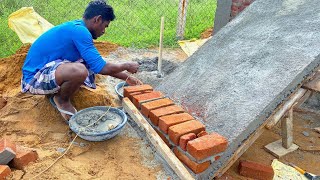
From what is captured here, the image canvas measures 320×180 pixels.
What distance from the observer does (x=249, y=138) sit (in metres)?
2.66

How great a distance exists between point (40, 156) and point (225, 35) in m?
2.57

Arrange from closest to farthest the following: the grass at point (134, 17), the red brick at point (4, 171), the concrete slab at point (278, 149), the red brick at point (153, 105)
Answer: the red brick at point (4, 171), the red brick at point (153, 105), the concrete slab at point (278, 149), the grass at point (134, 17)

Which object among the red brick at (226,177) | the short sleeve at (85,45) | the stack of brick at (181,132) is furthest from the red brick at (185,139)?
the short sleeve at (85,45)

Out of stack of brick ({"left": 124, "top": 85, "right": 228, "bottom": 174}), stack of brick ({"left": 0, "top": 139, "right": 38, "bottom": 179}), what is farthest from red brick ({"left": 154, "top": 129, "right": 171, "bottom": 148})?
stack of brick ({"left": 0, "top": 139, "right": 38, "bottom": 179})

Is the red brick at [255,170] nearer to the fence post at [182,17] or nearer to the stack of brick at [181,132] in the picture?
the stack of brick at [181,132]

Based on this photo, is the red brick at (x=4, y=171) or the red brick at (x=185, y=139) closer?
the red brick at (x=4, y=171)

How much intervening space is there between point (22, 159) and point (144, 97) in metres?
1.25

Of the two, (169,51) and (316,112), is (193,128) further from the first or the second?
(169,51)

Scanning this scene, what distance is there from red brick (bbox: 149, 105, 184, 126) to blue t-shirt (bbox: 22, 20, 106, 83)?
2.41 ft

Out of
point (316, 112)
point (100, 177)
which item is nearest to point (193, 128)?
point (100, 177)

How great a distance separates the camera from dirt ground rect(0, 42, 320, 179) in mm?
2664

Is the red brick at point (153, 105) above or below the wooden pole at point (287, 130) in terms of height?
above

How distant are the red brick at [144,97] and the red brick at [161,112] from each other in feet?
0.82

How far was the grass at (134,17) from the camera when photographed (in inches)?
259
